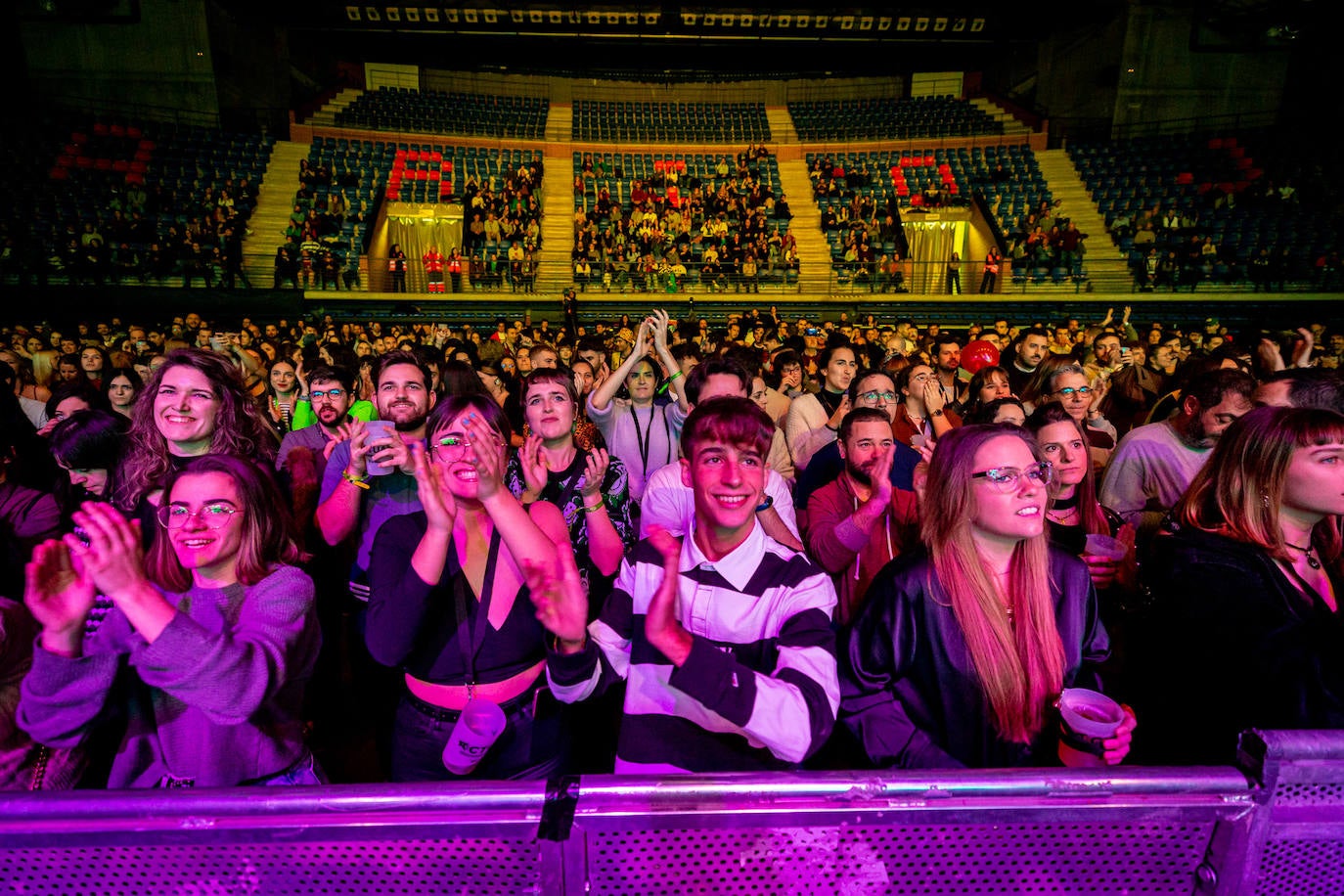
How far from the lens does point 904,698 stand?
5.66ft

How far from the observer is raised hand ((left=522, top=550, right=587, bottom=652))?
1.32 m

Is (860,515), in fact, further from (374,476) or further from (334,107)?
(334,107)

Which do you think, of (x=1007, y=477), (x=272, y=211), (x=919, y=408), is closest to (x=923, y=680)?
(x=1007, y=477)

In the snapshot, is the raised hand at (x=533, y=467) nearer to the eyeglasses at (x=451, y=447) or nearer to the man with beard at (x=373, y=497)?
the eyeglasses at (x=451, y=447)

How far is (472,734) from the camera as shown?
1608mm

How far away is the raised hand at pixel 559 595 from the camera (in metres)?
1.32

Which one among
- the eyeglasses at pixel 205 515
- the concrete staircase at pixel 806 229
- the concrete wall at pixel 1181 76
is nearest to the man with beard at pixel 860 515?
the eyeglasses at pixel 205 515

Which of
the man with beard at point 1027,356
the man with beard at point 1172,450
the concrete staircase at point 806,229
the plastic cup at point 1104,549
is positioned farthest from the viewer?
the concrete staircase at point 806,229

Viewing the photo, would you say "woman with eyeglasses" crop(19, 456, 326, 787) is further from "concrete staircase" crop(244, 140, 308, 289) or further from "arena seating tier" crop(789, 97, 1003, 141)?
"arena seating tier" crop(789, 97, 1003, 141)

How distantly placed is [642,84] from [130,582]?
32.9 m

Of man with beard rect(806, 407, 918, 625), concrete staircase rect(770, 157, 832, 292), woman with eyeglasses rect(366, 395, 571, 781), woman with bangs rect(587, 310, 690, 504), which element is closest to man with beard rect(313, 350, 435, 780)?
woman with eyeglasses rect(366, 395, 571, 781)

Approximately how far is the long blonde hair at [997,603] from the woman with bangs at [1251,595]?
1.25 feet

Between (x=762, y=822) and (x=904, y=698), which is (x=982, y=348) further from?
(x=762, y=822)

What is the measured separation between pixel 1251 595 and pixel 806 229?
20304 mm
